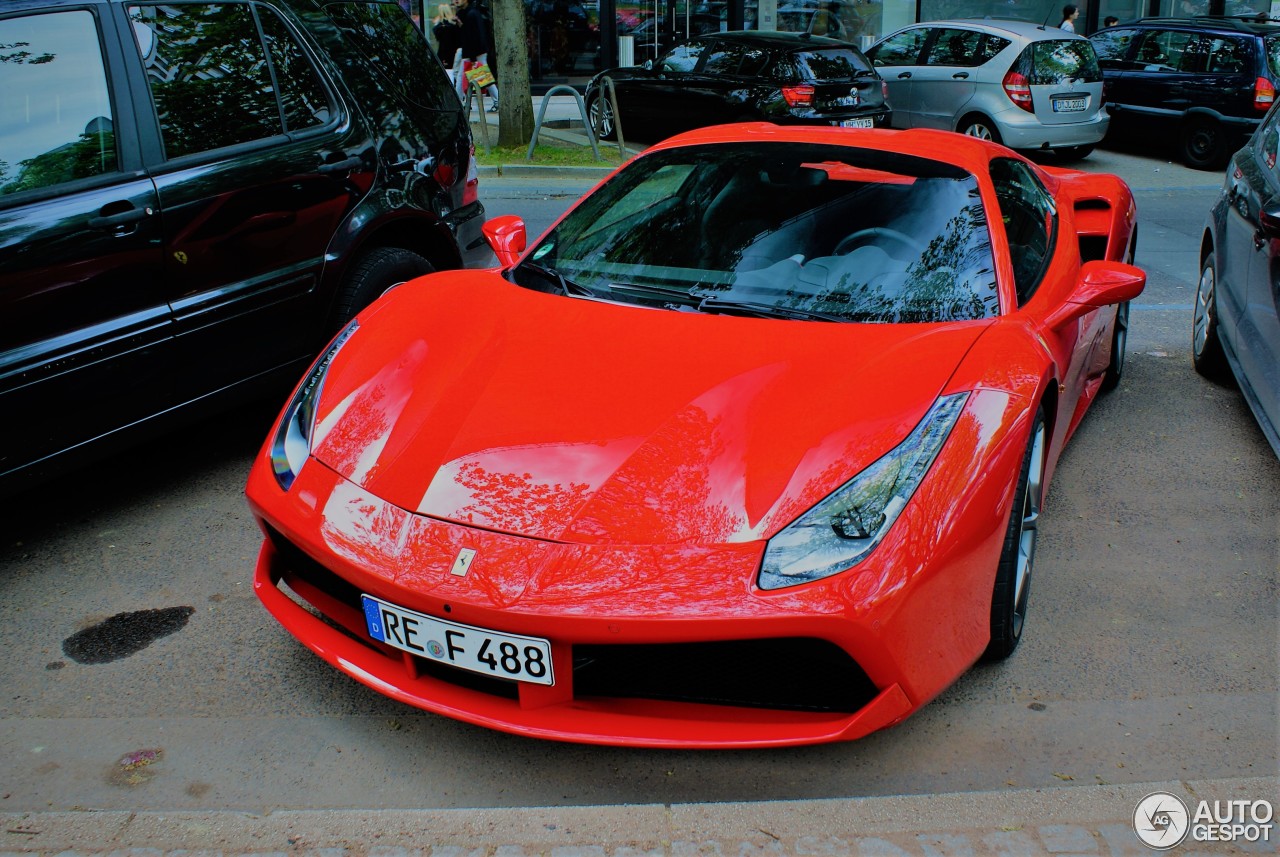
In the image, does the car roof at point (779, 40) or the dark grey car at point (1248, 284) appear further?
the car roof at point (779, 40)

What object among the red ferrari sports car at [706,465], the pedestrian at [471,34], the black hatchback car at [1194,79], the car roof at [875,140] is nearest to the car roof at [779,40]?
the pedestrian at [471,34]

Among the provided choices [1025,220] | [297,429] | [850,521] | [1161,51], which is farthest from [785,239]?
[1161,51]

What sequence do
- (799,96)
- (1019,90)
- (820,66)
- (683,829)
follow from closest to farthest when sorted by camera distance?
(683,829) < (799,96) < (820,66) < (1019,90)

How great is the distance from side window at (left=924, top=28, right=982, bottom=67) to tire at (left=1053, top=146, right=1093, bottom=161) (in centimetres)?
145

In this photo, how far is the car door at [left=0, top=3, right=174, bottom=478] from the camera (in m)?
3.62

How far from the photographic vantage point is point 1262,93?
481 inches

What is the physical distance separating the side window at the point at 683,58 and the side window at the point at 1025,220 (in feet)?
29.9

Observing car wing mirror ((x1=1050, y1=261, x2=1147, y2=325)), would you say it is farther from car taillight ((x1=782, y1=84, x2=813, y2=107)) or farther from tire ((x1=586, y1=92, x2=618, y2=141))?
tire ((x1=586, y1=92, x2=618, y2=141))

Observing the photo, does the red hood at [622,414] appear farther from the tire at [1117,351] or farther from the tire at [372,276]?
the tire at [1117,351]

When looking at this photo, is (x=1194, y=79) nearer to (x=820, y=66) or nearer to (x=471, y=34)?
(x=820, y=66)

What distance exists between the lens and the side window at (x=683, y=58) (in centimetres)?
1310

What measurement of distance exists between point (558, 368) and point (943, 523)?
1119 millimetres

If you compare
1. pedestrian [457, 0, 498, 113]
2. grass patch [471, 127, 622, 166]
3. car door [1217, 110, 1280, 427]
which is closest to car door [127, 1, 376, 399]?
car door [1217, 110, 1280, 427]

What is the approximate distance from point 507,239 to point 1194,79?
11407mm
